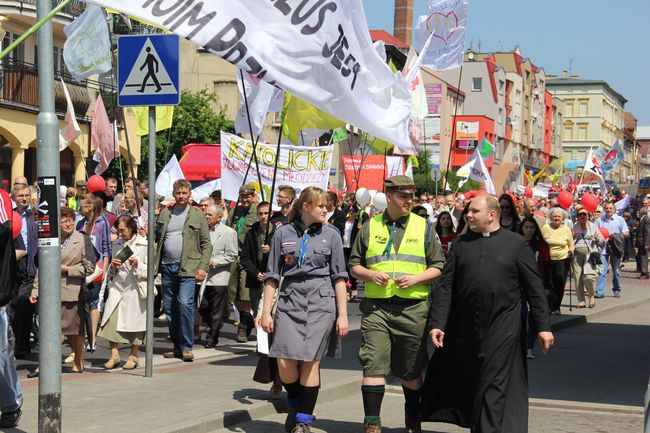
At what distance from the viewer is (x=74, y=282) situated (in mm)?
11500

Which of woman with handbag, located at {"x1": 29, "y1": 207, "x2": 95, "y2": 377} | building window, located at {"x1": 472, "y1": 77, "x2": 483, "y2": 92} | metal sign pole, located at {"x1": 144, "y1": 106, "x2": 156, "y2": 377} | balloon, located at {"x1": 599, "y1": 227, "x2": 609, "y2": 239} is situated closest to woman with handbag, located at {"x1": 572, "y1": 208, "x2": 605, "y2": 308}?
balloon, located at {"x1": 599, "y1": 227, "x2": 609, "y2": 239}

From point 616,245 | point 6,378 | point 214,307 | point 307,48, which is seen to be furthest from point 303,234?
point 616,245

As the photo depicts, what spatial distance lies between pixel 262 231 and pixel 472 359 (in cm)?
551

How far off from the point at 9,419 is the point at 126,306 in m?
3.56

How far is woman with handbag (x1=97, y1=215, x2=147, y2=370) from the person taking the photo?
11.8 metres

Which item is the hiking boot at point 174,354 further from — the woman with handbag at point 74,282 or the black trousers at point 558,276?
the black trousers at point 558,276

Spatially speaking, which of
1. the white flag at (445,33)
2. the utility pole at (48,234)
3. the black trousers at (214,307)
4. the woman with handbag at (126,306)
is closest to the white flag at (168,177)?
the white flag at (445,33)

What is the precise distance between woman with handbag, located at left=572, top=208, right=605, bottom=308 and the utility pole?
1463cm

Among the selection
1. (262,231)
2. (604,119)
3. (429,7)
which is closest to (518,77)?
(604,119)

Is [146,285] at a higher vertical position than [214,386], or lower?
higher

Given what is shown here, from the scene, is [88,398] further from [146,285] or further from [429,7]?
[429,7]

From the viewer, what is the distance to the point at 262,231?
13188 mm

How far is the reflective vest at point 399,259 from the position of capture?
853 centimetres

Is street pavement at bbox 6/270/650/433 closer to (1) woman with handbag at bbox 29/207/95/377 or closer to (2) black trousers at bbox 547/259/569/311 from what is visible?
(1) woman with handbag at bbox 29/207/95/377
